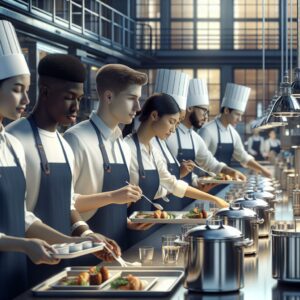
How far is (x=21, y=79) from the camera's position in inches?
100

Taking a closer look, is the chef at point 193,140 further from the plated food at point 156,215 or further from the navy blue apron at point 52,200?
the navy blue apron at point 52,200

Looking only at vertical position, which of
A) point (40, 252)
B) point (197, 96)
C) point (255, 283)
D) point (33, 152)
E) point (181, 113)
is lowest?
point (255, 283)

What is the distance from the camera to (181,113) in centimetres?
530

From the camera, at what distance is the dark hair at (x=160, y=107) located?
4.29 metres

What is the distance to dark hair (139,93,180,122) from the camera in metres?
4.29

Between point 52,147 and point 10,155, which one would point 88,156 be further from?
point 10,155

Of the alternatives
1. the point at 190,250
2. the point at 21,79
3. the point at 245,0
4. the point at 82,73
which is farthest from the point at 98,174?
the point at 245,0

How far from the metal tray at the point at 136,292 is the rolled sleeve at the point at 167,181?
205 cm

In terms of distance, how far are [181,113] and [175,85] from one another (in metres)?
0.67

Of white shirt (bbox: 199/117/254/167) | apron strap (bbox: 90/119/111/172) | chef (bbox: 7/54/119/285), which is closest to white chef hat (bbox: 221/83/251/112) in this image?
white shirt (bbox: 199/117/254/167)

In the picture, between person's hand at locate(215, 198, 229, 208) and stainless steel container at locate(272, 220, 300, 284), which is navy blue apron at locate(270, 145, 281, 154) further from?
stainless steel container at locate(272, 220, 300, 284)

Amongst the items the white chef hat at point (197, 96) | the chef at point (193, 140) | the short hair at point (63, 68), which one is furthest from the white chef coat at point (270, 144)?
the short hair at point (63, 68)

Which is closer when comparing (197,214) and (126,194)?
(126,194)

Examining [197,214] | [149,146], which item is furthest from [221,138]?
[197,214]
